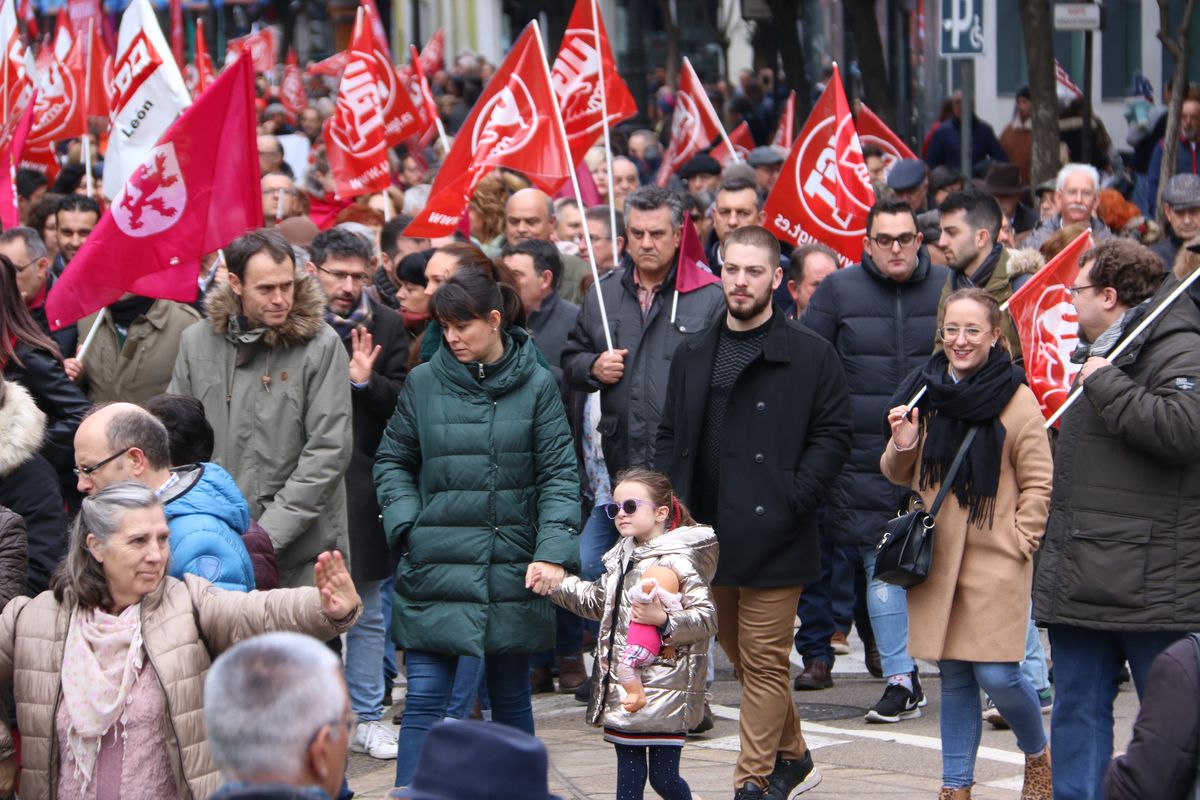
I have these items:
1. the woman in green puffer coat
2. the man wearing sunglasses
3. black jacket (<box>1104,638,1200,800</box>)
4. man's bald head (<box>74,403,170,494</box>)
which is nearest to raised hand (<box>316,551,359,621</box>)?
man's bald head (<box>74,403,170,494</box>)

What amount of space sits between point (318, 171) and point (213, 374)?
11209 millimetres

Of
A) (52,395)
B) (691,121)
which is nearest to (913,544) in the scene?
(52,395)

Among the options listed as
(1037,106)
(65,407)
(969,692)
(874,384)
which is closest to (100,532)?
(65,407)

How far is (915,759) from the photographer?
763 centimetres

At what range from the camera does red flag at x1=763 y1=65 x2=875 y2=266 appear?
34.6ft

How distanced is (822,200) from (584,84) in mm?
1649

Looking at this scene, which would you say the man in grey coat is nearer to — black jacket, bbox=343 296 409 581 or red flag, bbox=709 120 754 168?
black jacket, bbox=343 296 409 581

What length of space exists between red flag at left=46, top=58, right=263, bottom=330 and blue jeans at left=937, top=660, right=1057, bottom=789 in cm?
361

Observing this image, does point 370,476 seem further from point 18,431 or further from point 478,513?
point 18,431

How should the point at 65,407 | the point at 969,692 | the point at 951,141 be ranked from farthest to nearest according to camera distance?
the point at 951,141 → the point at 65,407 → the point at 969,692

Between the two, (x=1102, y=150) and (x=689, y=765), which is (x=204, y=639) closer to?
(x=689, y=765)

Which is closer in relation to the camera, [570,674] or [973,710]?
[973,710]

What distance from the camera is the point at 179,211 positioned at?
8461mm

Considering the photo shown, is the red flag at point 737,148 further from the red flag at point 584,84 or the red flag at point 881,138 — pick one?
the red flag at point 584,84
